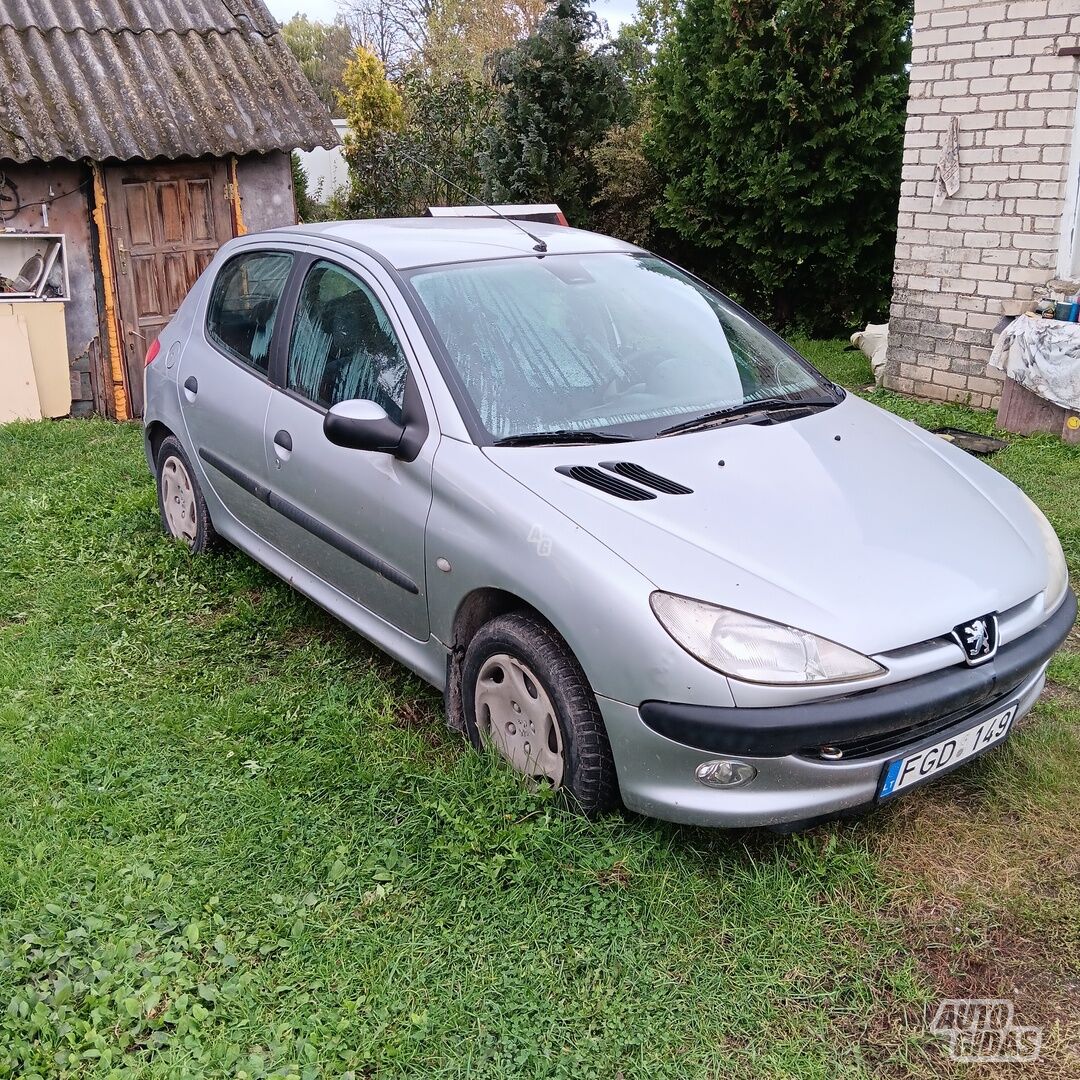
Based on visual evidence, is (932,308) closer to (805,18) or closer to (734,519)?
(805,18)

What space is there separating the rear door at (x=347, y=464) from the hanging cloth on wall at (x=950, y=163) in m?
5.87

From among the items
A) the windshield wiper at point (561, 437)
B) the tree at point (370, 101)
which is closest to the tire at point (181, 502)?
the windshield wiper at point (561, 437)

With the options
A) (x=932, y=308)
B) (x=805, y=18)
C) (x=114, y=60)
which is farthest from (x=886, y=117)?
(x=114, y=60)

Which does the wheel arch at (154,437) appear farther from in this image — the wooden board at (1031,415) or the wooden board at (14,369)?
the wooden board at (1031,415)

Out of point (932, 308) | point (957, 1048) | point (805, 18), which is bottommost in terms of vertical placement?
point (957, 1048)

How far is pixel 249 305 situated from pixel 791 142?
7.65 metres

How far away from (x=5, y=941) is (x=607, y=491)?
6.21 ft

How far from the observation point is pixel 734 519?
2881mm

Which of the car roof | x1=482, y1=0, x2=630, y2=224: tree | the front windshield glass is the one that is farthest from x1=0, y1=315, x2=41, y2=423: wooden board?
the front windshield glass

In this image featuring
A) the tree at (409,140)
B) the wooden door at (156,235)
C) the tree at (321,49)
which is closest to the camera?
the wooden door at (156,235)

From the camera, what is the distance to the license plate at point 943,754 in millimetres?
2703

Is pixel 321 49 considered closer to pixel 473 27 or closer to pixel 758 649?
pixel 473 27

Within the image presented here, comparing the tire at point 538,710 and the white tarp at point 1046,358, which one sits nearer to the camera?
the tire at point 538,710

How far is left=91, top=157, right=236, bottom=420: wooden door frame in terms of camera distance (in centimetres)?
880
